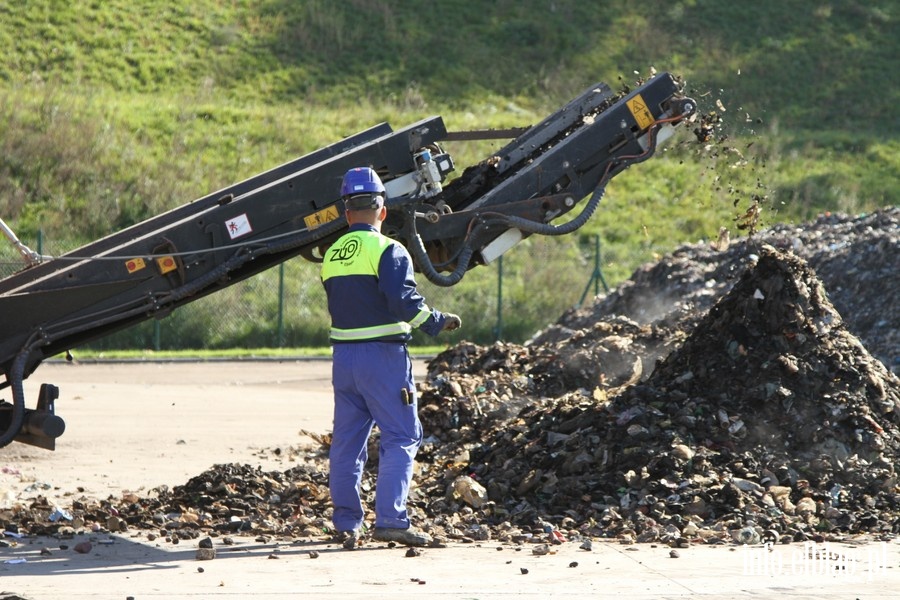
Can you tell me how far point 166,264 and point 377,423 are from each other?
1702 millimetres

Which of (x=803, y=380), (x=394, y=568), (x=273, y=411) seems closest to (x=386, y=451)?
(x=394, y=568)

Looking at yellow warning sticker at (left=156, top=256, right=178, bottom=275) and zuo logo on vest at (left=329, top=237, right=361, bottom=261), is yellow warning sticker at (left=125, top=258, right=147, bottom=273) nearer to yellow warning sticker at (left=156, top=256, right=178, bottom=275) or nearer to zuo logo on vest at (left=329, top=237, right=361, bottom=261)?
yellow warning sticker at (left=156, top=256, right=178, bottom=275)

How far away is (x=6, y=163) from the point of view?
1220 inches

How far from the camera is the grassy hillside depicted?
103 ft

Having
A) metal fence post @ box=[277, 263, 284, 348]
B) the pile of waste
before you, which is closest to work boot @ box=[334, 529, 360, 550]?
the pile of waste

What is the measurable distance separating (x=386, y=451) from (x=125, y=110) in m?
28.7

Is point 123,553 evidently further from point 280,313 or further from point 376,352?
point 280,313

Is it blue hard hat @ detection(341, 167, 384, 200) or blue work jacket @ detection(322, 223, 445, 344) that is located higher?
blue hard hat @ detection(341, 167, 384, 200)

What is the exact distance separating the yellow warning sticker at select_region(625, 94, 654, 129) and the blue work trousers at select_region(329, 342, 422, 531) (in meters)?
2.71

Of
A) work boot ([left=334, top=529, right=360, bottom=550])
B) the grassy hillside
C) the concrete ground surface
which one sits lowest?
the concrete ground surface

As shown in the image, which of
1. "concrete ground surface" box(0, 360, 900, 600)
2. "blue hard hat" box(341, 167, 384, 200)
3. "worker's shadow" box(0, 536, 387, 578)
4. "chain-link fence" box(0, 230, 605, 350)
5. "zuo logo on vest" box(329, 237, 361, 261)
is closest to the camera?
"concrete ground surface" box(0, 360, 900, 600)

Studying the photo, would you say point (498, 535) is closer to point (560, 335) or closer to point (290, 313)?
point (560, 335)

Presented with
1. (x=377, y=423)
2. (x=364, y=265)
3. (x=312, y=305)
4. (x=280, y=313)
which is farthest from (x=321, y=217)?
(x=312, y=305)

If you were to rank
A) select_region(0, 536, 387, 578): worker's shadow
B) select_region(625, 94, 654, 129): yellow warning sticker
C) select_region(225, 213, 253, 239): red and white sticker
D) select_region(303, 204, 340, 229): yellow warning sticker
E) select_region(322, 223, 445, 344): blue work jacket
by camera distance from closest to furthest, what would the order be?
select_region(0, 536, 387, 578): worker's shadow, select_region(322, 223, 445, 344): blue work jacket, select_region(225, 213, 253, 239): red and white sticker, select_region(303, 204, 340, 229): yellow warning sticker, select_region(625, 94, 654, 129): yellow warning sticker
